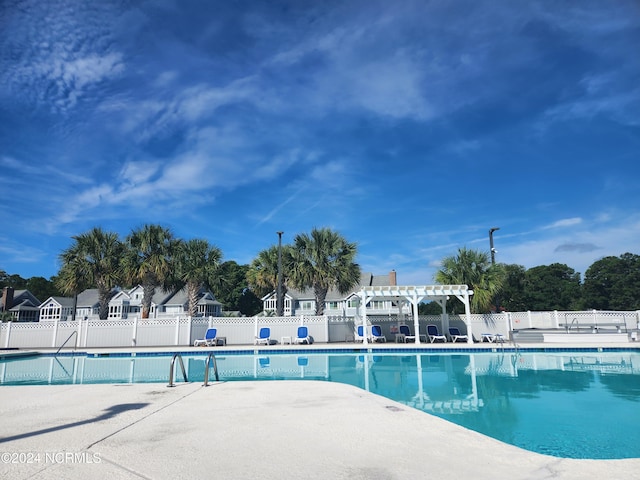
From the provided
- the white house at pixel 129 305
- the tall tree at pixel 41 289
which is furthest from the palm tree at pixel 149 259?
the tall tree at pixel 41 289

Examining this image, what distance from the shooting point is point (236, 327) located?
21.2 m

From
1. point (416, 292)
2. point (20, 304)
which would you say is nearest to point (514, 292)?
point (416, 292)

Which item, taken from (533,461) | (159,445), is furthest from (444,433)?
(159,445)

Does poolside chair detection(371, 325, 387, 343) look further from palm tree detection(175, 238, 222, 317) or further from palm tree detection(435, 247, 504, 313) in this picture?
palm tree detection(175, 238, 222, 317)

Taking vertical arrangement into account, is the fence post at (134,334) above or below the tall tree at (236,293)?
below

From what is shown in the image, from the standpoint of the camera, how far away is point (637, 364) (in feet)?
43.9

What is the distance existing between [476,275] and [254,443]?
19.7 meters

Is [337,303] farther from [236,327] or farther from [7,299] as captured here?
[7,299]

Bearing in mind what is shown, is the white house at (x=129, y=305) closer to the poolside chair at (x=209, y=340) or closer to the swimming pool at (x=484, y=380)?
the poolside chair at (x=209, y=340)

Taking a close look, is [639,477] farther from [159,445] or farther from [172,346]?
[172,346]

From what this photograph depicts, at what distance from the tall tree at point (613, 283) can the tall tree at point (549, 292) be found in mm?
1288

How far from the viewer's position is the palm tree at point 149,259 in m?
22.0

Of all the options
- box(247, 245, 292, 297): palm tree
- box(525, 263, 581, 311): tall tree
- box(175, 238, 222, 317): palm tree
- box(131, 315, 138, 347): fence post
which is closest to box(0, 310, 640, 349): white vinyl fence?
box(131, 315, 138, 347): fence post

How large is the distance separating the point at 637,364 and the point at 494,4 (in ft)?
41.5
